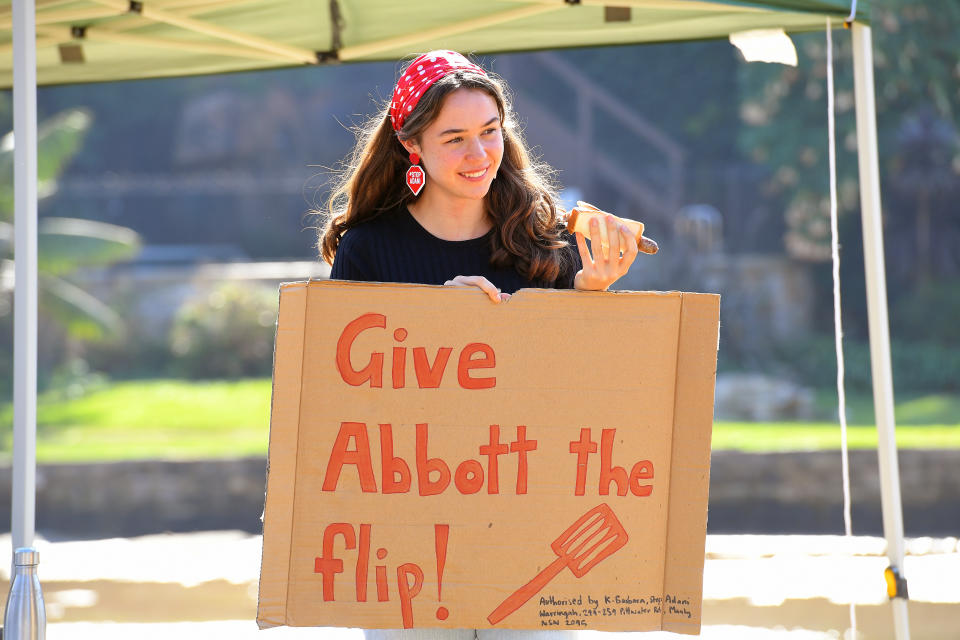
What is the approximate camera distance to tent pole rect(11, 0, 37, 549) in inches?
89.1

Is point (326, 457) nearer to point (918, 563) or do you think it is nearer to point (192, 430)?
point (918, 563)

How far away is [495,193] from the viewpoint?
218 centimetres

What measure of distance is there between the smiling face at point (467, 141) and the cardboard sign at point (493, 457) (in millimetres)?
237

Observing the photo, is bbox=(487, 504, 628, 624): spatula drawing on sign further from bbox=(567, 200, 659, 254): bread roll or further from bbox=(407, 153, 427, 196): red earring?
bbox=(407, 153, 427, 196): red earring

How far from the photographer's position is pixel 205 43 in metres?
3.47

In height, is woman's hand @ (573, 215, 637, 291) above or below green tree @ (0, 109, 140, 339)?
below

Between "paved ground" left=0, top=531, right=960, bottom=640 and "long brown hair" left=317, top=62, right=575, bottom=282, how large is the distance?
2.44 m

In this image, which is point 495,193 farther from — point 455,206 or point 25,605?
point 25,605

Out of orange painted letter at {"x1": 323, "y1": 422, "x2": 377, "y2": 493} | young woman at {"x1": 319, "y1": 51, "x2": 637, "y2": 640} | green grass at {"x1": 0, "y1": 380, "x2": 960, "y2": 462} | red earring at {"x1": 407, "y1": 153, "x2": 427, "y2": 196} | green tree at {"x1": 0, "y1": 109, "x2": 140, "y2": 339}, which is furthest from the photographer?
green tree at {"x1": 0, "y1": 109, "x2": 140, "y2": 339}

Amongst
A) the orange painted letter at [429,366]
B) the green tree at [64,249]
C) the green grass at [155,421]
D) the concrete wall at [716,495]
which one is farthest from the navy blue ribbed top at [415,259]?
the green tree at [64,249]

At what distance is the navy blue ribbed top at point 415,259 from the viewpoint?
2.10m

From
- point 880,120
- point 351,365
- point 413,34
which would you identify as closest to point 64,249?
point 880,120

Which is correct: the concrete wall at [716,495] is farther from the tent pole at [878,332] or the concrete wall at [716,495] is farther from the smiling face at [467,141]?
the smiling face at [467,141]

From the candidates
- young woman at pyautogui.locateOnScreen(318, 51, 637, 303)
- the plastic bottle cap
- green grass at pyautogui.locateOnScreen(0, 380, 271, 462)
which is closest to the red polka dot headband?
young woman at pyautogui.locateOnScreen(318, 51, 637, 303)
